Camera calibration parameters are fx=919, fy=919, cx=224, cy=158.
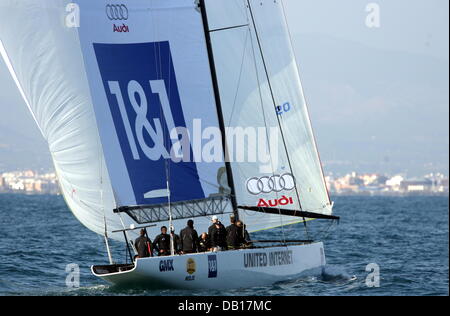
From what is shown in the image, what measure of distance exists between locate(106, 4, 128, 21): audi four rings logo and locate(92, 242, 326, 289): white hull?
5.20 m

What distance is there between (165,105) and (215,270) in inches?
156

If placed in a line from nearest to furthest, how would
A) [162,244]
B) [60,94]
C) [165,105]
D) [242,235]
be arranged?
[162,244] → [60,94] → [242,235] → [165,105]

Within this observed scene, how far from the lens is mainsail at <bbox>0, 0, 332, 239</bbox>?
1800 cm

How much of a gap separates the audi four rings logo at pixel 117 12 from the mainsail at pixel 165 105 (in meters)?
0.03

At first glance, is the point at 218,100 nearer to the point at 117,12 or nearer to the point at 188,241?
the point at 117,12

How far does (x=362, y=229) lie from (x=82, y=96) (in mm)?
24830

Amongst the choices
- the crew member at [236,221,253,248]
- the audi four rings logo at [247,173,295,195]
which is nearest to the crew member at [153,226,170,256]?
the crew member at [236,221,253,248]

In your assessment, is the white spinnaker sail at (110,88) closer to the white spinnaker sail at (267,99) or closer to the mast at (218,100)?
the mast at (218,100)

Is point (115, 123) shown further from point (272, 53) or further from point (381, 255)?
point (381, 255)

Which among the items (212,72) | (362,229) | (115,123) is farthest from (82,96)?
(362,229)

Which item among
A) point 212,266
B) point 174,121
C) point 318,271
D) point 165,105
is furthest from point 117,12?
point 318,271

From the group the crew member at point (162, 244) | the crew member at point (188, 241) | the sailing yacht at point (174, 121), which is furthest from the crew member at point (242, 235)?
the crew member at point (162, 244)

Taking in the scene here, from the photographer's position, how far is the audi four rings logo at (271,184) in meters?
19.8

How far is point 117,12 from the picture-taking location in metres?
18.8
